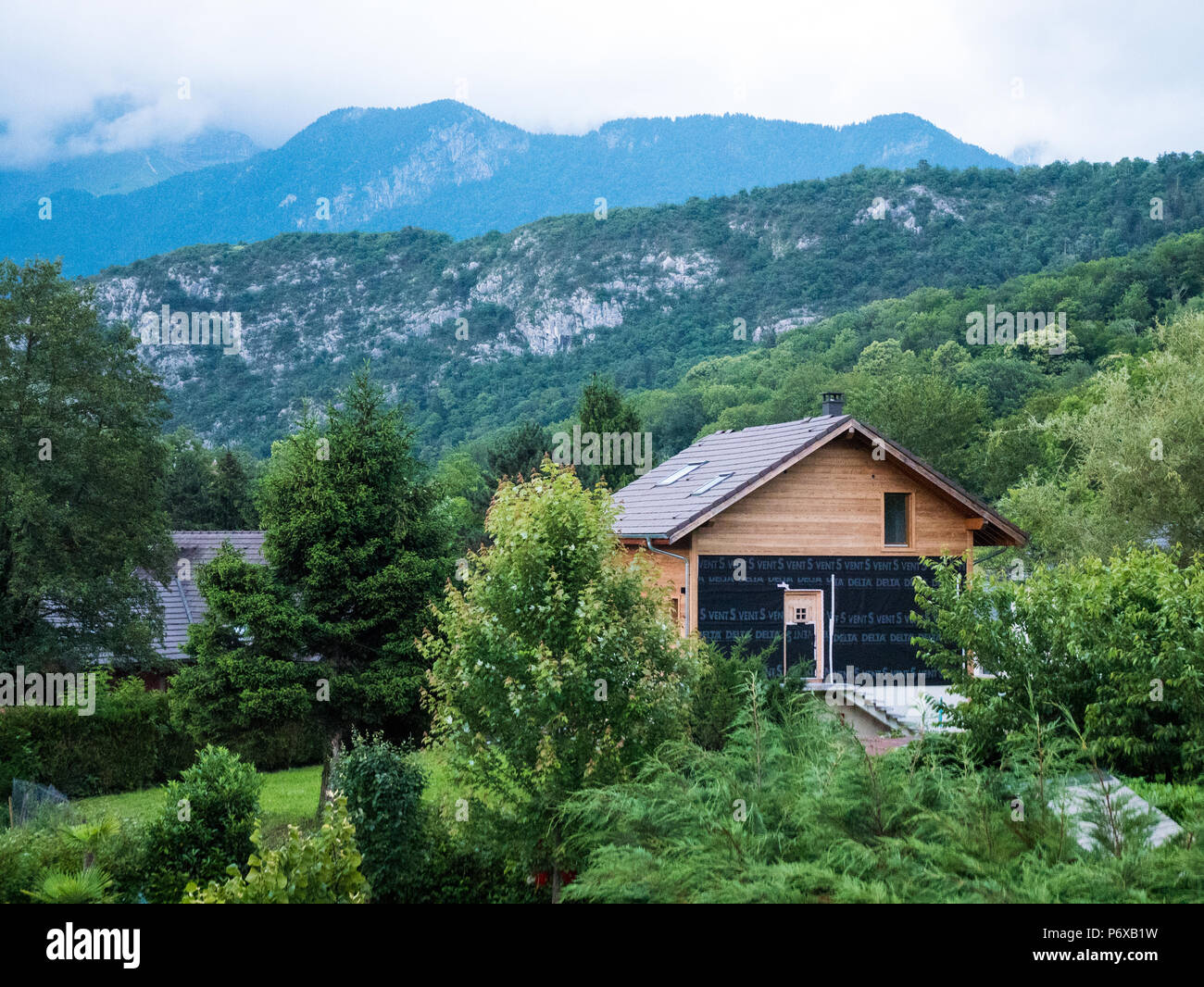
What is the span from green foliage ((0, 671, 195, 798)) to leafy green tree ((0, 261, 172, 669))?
2327 millimetres

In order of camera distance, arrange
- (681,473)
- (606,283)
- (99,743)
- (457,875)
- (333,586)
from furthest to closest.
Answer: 1. (606,283)
2. (681,473)
3. (99,743)
4. (333,586)
5. (457,875)

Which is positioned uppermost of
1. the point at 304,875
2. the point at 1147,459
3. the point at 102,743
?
the point at 1147,459

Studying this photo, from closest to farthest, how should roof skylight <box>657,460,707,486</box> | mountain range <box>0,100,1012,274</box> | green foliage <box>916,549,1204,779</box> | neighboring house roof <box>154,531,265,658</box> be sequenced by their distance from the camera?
green foliage <box>916,549,1204,779</box> → roof skylight <box>657,460,707,486</box> → neighboring house roof <box>154,531,265,658</box> → mountain range <box>0,100,1012,274</box>

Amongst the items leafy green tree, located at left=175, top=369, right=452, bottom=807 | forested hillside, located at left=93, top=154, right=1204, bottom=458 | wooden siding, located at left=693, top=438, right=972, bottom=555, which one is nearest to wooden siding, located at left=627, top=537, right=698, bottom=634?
wooden siding, located at left=693, top=438, right=972, bottom=555

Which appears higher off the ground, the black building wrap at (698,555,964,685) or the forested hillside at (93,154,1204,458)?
the forested hillside at (93,154,1204,458)

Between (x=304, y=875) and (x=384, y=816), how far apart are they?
3.07 m

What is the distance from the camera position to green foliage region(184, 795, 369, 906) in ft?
24.6

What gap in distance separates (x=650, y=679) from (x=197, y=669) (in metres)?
10.0

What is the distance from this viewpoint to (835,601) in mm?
23547

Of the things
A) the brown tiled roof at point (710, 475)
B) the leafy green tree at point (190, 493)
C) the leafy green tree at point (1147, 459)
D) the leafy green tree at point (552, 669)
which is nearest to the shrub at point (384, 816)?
the leafy green tree at point (552, 669)

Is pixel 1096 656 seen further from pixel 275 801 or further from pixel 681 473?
pixel 681 473

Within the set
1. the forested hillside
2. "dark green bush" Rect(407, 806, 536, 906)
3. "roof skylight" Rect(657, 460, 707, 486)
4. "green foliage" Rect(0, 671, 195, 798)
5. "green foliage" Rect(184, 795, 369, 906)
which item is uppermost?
the forested hillside

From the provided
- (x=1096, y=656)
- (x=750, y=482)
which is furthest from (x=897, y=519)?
(x=1096, y=656)

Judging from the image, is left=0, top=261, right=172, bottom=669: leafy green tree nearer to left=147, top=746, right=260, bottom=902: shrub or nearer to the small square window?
left=147, top=746, right=260, bottom=902: shrub
